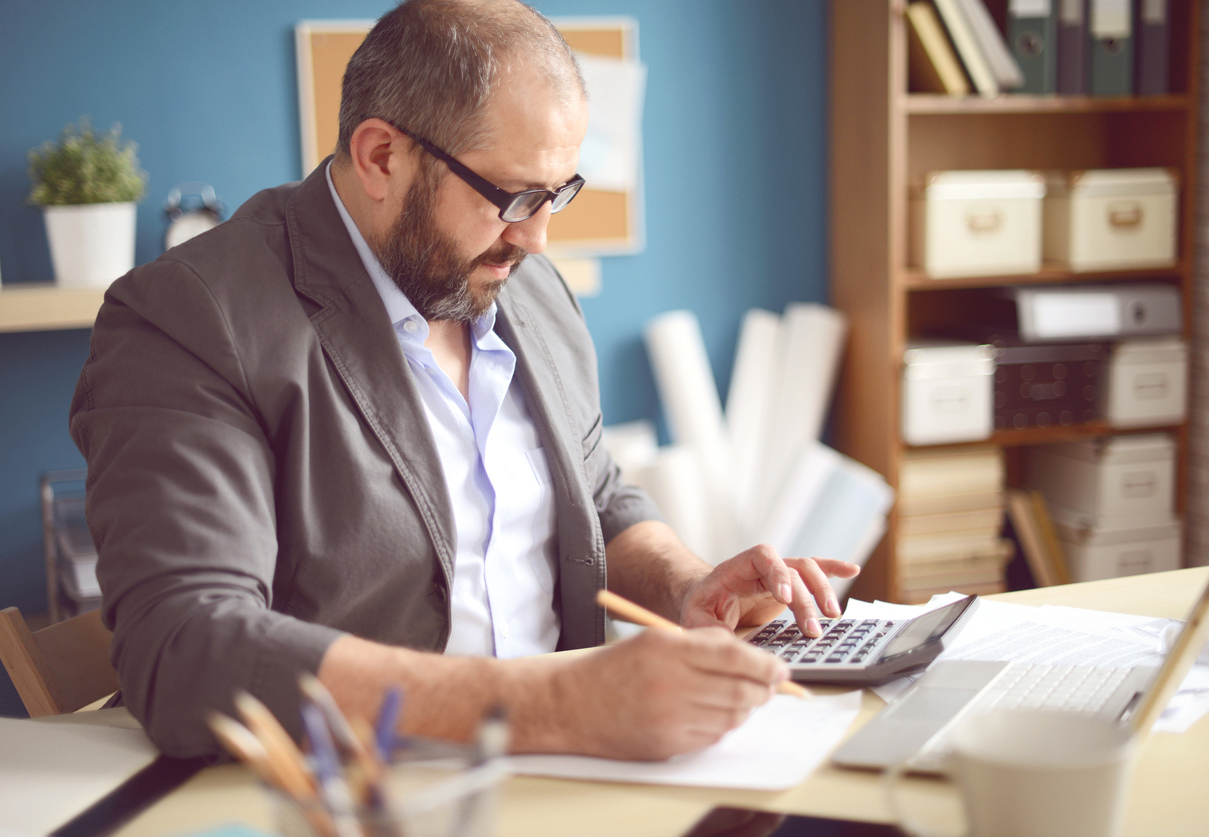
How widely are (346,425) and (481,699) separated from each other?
0.40 m

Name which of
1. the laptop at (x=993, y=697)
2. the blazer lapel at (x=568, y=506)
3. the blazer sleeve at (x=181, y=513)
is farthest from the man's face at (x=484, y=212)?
the laptop at (x=993, y=697)

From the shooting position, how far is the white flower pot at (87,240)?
2.25 m

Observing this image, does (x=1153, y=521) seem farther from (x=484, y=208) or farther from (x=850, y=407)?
(x=484, y=208)

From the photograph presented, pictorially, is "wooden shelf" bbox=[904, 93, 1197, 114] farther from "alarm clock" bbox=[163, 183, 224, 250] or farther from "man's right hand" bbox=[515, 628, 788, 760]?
"man's right hand" bbox=[515, 628, 788, 760]

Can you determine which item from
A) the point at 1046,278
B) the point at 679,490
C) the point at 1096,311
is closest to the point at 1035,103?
the point at 1046,278

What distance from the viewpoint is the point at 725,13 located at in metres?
2.81

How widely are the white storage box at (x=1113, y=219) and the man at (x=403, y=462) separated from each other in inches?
71.6

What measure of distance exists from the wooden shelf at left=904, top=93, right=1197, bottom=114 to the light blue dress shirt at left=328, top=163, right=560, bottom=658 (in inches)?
66.8

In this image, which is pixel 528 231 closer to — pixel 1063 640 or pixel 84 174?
pixel 1063 640

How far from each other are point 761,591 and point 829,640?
0.12m

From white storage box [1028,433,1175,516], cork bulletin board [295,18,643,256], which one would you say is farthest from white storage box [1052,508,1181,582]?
cork bulletin board [295,18,643,256]

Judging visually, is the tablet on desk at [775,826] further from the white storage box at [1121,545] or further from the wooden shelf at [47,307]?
the white storage box at [1121,545]

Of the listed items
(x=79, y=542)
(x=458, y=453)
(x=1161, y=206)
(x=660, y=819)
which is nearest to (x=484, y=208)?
(x=458, y=453)

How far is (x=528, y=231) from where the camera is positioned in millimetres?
1272
